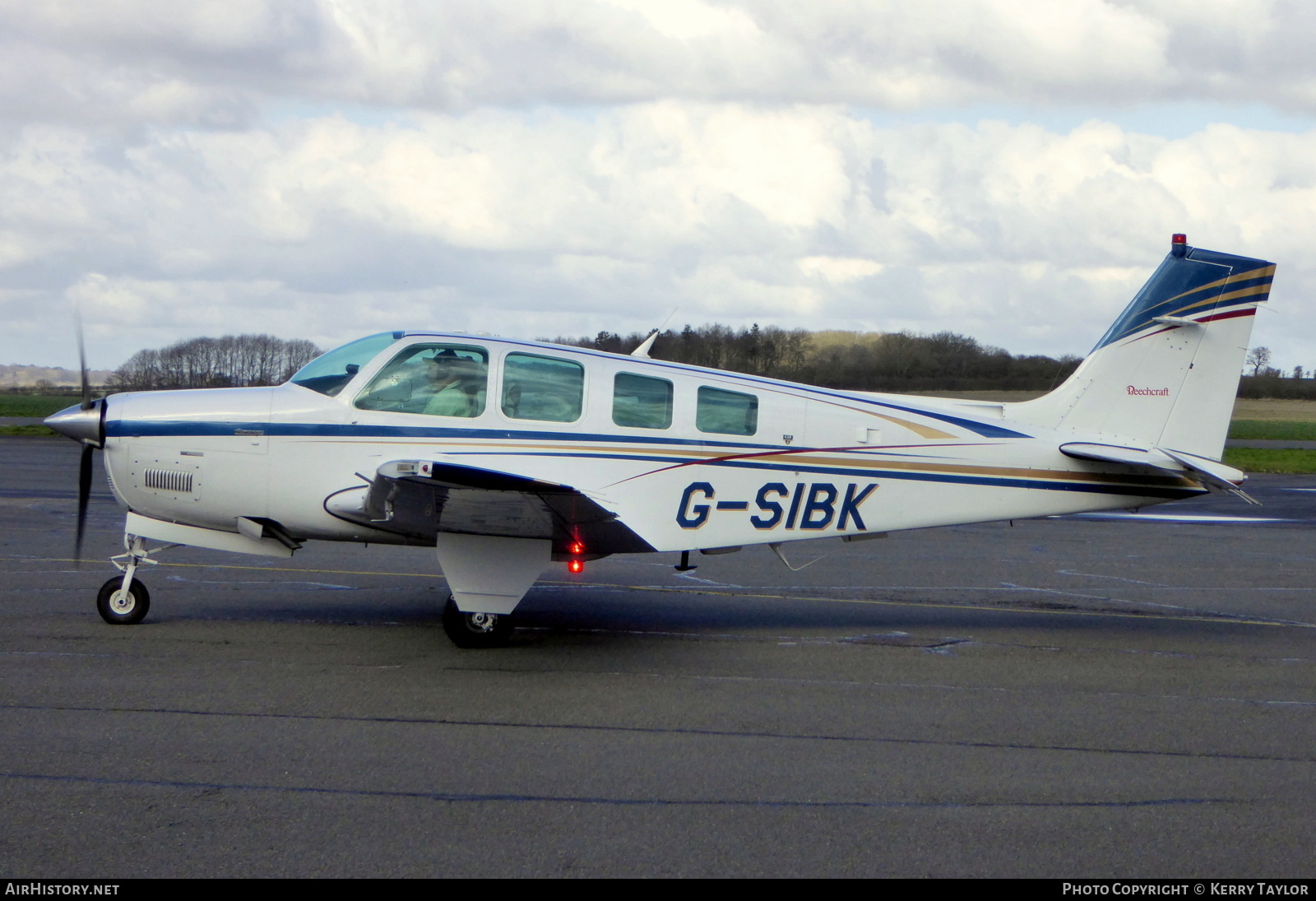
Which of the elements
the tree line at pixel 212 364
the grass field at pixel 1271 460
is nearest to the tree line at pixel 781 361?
the tree line at pixel 212 364

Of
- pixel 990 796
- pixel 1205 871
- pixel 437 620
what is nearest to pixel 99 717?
pixel 437 620

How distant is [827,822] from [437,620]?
5114mm

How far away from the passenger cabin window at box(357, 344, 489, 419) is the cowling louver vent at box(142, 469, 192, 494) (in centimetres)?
145

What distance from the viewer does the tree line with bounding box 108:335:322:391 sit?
11.9 m

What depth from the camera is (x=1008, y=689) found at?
23.6 feet

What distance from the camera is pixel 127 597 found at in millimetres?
8359

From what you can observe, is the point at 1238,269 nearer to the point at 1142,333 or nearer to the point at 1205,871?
the point at 1142,333

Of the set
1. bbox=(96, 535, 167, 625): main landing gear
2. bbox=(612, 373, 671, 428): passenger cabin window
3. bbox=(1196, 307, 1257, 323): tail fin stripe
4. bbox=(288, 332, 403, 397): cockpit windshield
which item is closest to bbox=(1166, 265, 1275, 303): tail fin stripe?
bbox=(1196, 307, 1257, 323): tail fin stripe

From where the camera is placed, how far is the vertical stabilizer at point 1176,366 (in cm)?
909

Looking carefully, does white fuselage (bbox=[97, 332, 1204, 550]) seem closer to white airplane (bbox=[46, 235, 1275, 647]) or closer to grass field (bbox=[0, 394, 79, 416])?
white airplane (bbox=[46, 235, 1275, 647])

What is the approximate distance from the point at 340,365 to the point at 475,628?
2.29m

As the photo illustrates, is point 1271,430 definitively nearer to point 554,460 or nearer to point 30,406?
point 554,460

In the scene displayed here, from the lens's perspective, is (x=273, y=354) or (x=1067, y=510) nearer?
(x=1067, y=510)

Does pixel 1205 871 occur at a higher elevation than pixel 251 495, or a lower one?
lower
